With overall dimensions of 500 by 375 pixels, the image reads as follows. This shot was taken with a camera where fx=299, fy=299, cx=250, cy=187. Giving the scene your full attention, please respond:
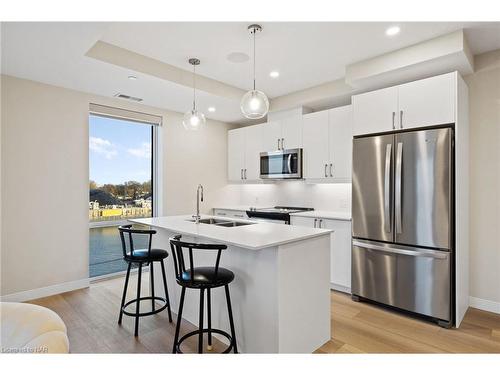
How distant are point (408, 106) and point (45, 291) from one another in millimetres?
4556

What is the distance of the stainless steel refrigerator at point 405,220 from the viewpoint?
Result: 2.78 m

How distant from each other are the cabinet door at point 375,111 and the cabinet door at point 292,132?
106 centimetres

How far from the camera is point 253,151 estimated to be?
5.12 m

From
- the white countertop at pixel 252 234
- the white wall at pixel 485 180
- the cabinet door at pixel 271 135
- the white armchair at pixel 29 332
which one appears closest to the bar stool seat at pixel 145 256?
the white countertop at pixel 252 234

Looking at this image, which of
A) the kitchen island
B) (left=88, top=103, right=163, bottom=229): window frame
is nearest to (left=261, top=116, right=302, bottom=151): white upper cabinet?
(left=88, top=103, right=163, bottom=229): window frame

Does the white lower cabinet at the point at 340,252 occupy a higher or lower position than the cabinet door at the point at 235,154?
lower

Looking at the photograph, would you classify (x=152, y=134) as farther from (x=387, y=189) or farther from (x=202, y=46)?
(x=387, y=189)

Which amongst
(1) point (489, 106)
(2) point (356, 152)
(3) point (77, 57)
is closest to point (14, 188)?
(3) point (77, 57)

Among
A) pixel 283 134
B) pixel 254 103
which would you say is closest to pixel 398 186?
pixel 254 103

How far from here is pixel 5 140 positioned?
3270 mm

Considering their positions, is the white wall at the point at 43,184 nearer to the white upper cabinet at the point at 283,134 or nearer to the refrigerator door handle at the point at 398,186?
the white upper cabinet at the point at 283,134
